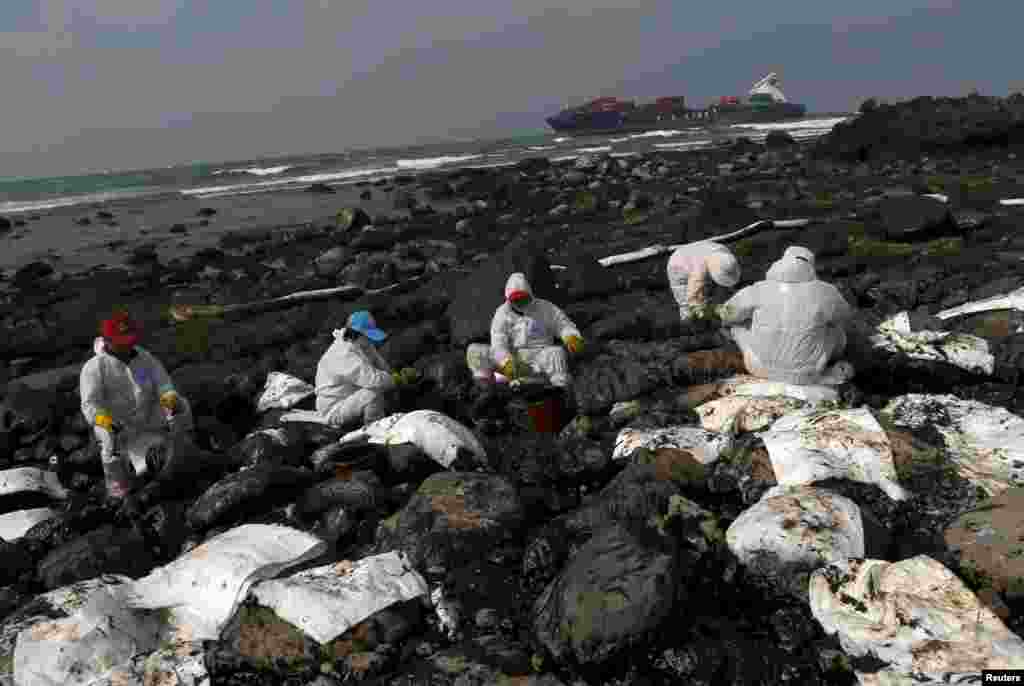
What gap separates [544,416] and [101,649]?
133 inches

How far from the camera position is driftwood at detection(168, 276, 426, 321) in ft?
35.7

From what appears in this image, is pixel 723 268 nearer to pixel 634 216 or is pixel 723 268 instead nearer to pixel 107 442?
pixel 107 442

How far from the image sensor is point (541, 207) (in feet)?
68.0

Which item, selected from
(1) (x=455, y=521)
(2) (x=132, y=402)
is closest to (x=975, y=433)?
(1) (x=455, y=521)

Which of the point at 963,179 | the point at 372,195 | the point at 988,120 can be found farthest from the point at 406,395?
the point at 988,120

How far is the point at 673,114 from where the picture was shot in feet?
267

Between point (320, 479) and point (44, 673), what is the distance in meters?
2.05

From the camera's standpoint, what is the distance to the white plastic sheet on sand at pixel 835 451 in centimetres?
379

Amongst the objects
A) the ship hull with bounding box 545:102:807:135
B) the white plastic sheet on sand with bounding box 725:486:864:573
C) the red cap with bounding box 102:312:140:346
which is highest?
the ship hull with bounding box 545:102:807:135

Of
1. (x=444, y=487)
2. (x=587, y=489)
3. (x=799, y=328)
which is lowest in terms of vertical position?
(x=587, y=489)

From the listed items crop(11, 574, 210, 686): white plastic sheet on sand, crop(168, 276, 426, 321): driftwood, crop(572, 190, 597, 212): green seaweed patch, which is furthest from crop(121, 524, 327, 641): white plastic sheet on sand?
crop(572, 190, 597, 212): green seaweed patch

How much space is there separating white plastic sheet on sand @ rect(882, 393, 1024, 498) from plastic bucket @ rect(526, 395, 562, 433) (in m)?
2.38

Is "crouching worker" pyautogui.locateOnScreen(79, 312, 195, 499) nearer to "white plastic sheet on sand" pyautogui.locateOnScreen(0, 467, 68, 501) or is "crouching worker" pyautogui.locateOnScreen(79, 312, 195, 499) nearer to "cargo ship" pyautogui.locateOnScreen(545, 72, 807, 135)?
"white plastic sheet on sand" pyautogui.locateOnScreen(0, 467, 68, 501)

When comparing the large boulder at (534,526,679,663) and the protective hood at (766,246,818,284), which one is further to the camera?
the protective hood at (766,246,818,284)
